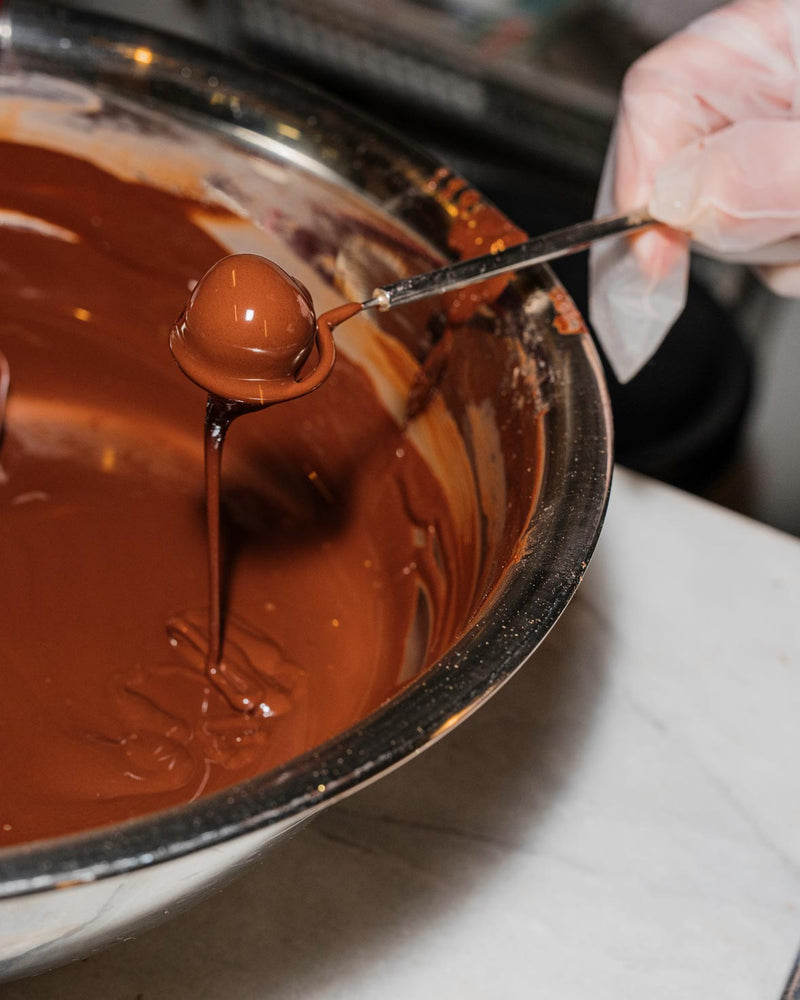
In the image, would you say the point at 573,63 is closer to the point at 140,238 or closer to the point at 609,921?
the point at 140,238

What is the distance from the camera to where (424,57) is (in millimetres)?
2010

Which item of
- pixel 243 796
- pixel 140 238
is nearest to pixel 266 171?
pixel 140 238

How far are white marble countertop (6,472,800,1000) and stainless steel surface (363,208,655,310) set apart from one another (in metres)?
0.33

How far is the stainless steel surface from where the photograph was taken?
0.78 m

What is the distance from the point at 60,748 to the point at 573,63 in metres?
1.63

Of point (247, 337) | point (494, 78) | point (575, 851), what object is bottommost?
point (575, 851)

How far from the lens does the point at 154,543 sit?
0.97 meters

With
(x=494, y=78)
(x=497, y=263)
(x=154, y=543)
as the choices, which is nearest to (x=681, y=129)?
(x=497, y=263)

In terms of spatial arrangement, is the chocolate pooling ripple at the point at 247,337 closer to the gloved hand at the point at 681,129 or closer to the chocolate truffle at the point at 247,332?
the chocolate truffle at the point at 247,332

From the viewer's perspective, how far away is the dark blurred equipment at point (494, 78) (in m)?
1.92

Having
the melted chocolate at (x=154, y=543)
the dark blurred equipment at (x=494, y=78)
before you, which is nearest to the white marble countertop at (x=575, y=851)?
the melted chocolate at (x=154, y=543)

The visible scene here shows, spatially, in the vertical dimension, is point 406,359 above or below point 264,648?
above

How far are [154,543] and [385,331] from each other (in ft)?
0.90

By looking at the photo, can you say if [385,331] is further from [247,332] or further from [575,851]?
[575,851]
